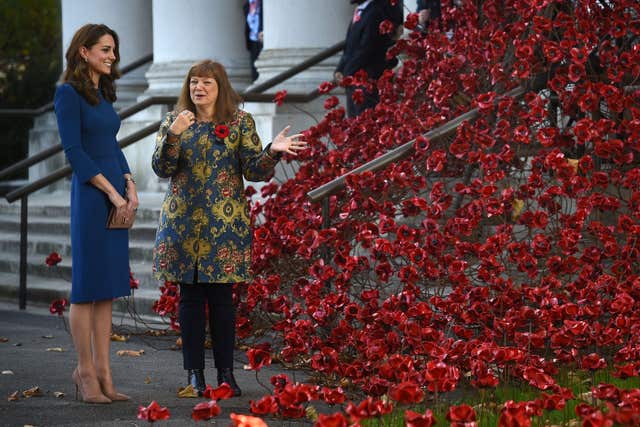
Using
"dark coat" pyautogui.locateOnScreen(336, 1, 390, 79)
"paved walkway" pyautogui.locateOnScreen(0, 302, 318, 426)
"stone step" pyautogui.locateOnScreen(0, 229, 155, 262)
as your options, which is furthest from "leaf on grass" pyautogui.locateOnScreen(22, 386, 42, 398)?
"dark coat" pyautogui.locateOnScreen(336, 1, 390, 79)

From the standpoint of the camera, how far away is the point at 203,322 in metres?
6.63

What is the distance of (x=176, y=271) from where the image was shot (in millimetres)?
6539

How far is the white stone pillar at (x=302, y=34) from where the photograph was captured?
1228 centimetres

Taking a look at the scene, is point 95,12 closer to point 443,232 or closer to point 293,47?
point 293,47

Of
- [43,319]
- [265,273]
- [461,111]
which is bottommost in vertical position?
[43,319]

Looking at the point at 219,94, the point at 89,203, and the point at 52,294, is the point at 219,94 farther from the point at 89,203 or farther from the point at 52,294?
the point at 52,294

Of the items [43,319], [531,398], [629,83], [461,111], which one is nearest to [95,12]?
[43,319]

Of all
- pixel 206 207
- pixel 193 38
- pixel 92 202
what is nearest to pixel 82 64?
pixel 92 202

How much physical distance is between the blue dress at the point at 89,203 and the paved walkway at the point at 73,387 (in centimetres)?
58

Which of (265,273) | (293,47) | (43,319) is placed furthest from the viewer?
(293,47)

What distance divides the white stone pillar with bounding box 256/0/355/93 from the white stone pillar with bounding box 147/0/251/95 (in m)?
1.11

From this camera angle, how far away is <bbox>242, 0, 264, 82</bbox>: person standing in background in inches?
531

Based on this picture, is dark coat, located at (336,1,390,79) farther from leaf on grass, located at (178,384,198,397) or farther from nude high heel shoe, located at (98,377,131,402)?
nude high heel shoe, located at (98,377,131,402)

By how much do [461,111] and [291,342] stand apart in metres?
3.47
